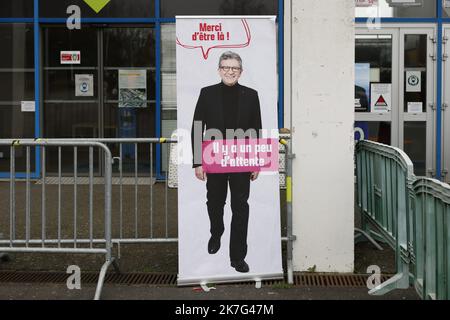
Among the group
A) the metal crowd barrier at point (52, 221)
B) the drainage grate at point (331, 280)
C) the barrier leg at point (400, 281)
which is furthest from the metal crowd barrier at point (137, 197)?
the barrier leg at point (400, 281)

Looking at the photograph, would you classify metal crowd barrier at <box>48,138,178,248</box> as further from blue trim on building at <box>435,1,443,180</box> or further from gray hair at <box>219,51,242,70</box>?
blue trim on building at <box>435,1,443,180</box>

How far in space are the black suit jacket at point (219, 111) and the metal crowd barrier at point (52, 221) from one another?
0.87 metres

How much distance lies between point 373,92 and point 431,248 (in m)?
7.02

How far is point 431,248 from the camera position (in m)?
3.93

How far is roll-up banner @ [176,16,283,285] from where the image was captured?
521 cm

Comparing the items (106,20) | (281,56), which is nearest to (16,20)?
(106,20)

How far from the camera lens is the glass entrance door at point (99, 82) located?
10867mm

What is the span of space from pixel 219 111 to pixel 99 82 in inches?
245

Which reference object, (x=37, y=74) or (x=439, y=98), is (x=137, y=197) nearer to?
(x=37, y=74)

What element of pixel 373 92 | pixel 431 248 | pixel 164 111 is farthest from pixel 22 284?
pixel 373 92

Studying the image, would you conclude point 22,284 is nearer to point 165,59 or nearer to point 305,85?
point 305,85

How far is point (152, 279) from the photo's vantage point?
216 inches
